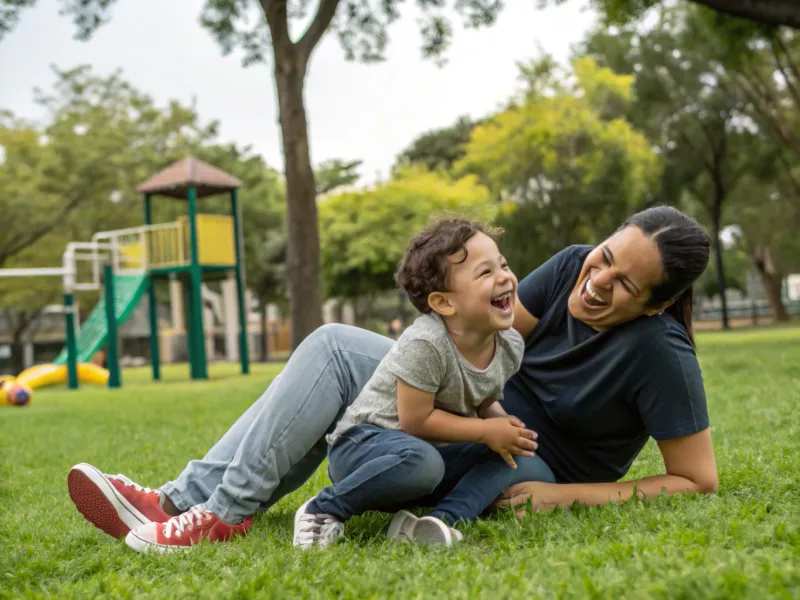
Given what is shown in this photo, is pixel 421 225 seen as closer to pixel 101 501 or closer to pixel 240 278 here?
pixel 240 278

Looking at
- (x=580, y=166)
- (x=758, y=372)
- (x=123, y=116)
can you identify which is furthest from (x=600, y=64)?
(x=758, y=372)

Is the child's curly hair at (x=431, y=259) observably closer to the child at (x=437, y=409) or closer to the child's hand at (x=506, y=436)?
the child at (x=437, y=409)

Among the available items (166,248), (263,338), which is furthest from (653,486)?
(263,338)

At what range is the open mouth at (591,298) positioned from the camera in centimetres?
270

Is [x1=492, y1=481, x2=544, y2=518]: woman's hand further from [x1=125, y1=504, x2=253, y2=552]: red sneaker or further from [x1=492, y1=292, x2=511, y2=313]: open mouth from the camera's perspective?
[x1=125, y1=504, x2=253, y2=552]: red sneaker

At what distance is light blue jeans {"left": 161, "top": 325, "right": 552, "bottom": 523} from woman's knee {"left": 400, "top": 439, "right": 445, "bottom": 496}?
370mm

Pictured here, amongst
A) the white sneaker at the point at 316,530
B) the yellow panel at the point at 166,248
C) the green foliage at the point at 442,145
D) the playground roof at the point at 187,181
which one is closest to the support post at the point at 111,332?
the yellow panel at the point at 166,248

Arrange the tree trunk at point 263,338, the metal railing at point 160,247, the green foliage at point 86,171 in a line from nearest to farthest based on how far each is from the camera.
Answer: the metal railing at point 160,247
the green foliage at point 86,171
the tree trunk at point 263,338

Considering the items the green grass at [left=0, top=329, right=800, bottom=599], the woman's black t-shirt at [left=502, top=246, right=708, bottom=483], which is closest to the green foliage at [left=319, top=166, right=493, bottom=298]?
the green grass at [left=0, top=329, right=800, bottom=599]

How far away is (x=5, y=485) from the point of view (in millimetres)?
4559

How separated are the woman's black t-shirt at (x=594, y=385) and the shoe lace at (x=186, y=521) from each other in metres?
1.03

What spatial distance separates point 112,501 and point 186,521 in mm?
286

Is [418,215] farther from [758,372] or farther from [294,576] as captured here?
[294,576]

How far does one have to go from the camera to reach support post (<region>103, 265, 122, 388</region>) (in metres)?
15.8
